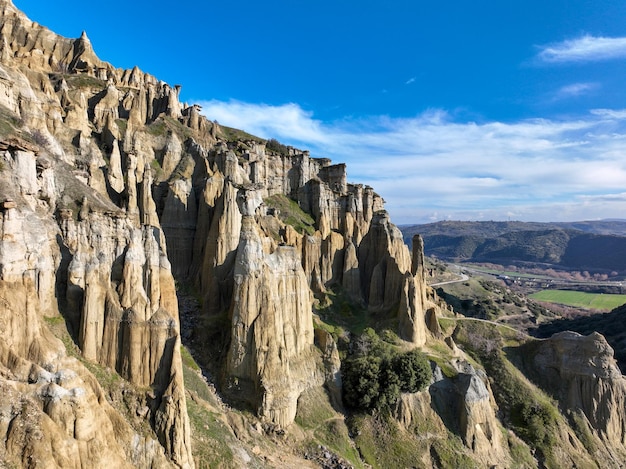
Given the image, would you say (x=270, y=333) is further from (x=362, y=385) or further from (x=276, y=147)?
(x=276, y=147)

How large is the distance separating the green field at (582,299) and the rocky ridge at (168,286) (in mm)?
109410

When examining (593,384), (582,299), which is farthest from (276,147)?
(582,299)

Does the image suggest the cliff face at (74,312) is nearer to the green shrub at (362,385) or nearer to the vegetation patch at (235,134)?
the green shrub at (362,385)

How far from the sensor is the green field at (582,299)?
135750mm

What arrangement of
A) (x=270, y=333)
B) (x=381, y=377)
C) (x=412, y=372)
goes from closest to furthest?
(x=270, y=333)
(x=381, y=377)
(x=412, y=372)

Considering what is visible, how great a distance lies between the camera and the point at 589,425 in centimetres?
4709

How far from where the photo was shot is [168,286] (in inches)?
1152

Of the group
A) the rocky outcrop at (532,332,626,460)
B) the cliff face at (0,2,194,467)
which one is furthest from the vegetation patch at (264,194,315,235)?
the rocky outcrop at (532,332,626,460)

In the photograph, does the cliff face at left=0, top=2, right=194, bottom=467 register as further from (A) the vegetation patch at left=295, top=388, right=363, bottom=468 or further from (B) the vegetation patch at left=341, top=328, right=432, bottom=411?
(B) the vegetation patch at left=341, top=328, right=432, bottom=411

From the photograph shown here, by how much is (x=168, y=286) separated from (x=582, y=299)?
171931 mm

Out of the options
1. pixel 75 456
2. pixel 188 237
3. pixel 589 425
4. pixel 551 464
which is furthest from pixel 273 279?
pixel 589 425

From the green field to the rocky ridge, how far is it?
359ft

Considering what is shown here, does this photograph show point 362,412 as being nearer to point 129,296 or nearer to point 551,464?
point 551,464

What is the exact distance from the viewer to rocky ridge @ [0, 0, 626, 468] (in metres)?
19.4
